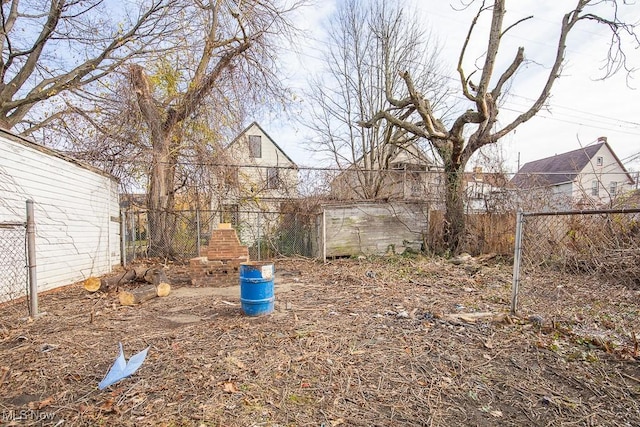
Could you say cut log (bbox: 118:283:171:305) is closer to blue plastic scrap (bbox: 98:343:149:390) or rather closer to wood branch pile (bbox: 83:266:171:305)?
wood branch pile (bbox: 83:266:171:305)

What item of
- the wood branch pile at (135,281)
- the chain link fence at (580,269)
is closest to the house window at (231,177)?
the wood branch pile at (135,281)

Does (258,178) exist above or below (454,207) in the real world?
above

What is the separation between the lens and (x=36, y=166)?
5309 millimetres

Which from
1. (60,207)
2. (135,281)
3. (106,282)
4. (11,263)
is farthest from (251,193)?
(11,263)

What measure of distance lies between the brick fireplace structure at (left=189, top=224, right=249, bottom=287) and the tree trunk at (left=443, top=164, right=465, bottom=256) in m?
6.42

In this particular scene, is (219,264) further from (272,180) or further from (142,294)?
(272,180)

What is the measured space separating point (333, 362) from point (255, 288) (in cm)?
168

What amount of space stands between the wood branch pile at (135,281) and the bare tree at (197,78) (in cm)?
332

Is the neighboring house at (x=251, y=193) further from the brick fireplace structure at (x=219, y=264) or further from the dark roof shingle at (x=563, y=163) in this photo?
the dark roof shingle at (x=563, y=163)

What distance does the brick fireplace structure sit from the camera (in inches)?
252

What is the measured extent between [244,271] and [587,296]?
562cm

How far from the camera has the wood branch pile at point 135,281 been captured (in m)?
4.85

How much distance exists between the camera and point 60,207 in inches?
235

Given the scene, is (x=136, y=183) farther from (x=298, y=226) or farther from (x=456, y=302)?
(x=456, y=302)
